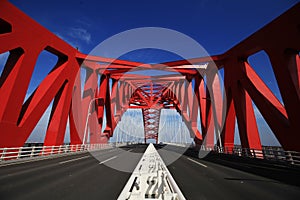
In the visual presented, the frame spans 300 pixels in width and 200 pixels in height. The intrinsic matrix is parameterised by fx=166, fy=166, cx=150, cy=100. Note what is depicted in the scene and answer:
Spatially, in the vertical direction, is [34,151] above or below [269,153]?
below

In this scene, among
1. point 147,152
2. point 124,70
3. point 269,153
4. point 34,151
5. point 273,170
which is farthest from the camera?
point 124,70

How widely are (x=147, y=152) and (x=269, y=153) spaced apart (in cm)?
1121

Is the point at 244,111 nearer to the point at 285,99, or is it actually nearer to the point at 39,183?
the point at 285,99

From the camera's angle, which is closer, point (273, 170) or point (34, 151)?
point (273, 170)

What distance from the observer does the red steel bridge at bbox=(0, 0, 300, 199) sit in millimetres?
5447

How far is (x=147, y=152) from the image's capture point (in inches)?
714

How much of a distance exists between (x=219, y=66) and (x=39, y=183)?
2462 centimetres

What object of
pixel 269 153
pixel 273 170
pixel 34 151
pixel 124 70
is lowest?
pixel 273 170

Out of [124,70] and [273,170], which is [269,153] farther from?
[124,70]

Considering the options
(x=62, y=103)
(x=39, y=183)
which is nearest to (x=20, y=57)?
(x=62, y=103)

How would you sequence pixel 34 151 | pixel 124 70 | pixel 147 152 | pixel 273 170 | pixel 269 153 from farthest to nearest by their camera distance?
pixel 124 70, pixel 147 152, pixel 34 151, pixel 269 153, pixel 273 170

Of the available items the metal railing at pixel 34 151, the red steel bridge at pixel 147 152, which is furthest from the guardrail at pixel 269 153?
the metal railing at pixel 34 151

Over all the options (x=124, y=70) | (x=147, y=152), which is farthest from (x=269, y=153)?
(x=124, y=70)

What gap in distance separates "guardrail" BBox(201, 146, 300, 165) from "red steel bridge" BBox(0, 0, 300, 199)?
497 millimetres
